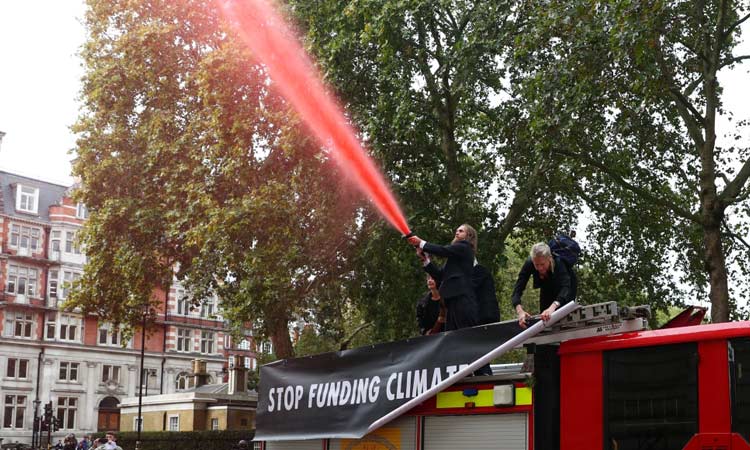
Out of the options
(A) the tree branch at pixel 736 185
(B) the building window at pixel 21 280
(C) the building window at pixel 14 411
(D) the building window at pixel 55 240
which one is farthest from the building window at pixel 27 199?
(A) the tree branch at pixel 736 185

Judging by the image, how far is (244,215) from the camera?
26594 millimetres

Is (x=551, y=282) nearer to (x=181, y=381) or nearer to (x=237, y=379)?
(x=237, y=379)

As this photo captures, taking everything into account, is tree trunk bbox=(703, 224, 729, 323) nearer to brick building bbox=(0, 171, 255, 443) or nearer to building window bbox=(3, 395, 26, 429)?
brick building bbox=(0, 171, 255, 443)

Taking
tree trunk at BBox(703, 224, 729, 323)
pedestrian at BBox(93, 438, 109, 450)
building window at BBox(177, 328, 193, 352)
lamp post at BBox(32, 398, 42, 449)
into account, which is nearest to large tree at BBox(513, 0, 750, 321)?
tree trunk at BBox(703, 224, 729, 323)

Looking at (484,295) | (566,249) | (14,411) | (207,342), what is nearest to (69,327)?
(14,411)

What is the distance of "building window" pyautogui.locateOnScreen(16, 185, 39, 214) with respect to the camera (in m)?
76.2

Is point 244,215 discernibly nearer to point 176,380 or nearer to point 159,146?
point 159,146

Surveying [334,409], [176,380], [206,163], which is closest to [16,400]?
[176,380]

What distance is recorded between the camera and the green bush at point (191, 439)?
167 ft

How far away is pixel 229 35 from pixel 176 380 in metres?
60.0

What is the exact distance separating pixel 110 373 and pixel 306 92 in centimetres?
5880

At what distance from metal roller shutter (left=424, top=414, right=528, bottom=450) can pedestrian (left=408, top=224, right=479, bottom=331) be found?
163 centimetres

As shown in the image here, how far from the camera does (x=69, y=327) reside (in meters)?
78.6

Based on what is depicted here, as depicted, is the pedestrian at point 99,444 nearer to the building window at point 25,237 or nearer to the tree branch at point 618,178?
the tree branch at point 618,178
